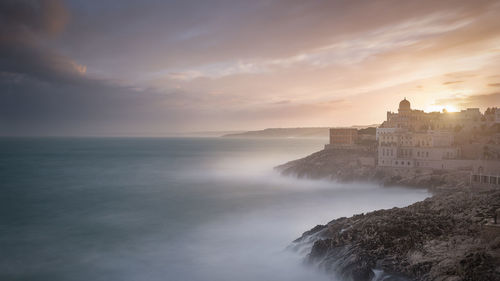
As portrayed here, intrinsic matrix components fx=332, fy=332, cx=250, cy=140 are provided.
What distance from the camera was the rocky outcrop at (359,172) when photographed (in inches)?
1822

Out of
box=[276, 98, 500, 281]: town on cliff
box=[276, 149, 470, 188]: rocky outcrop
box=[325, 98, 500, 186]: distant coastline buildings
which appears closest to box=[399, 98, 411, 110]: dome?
box=[325, 98, 500, 186]: distant coastline buildings

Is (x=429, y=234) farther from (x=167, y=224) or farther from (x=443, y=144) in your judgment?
(x=443, y=144)

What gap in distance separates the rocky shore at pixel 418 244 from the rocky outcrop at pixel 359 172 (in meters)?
22.1

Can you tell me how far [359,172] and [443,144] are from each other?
14.4 meters

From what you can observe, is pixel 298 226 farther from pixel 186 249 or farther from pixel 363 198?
pixel 363 198

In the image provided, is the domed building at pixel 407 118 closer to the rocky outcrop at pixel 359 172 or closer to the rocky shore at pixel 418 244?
the rocky outcrop at pixel 359 172

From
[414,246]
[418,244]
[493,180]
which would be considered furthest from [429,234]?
[493,180]

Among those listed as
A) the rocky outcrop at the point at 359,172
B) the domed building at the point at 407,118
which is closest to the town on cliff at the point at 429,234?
the rocky outcrop at the point at 359,172

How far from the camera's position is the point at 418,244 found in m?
16.8

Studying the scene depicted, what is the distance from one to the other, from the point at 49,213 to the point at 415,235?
3844cm

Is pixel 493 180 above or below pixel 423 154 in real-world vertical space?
below

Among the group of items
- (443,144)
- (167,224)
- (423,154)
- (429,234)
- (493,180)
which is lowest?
(167,224)

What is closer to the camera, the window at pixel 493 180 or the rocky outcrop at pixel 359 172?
the window at pixel 493 180

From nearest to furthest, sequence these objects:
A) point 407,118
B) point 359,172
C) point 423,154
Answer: point 423,154, point 359,172, point 407,118
